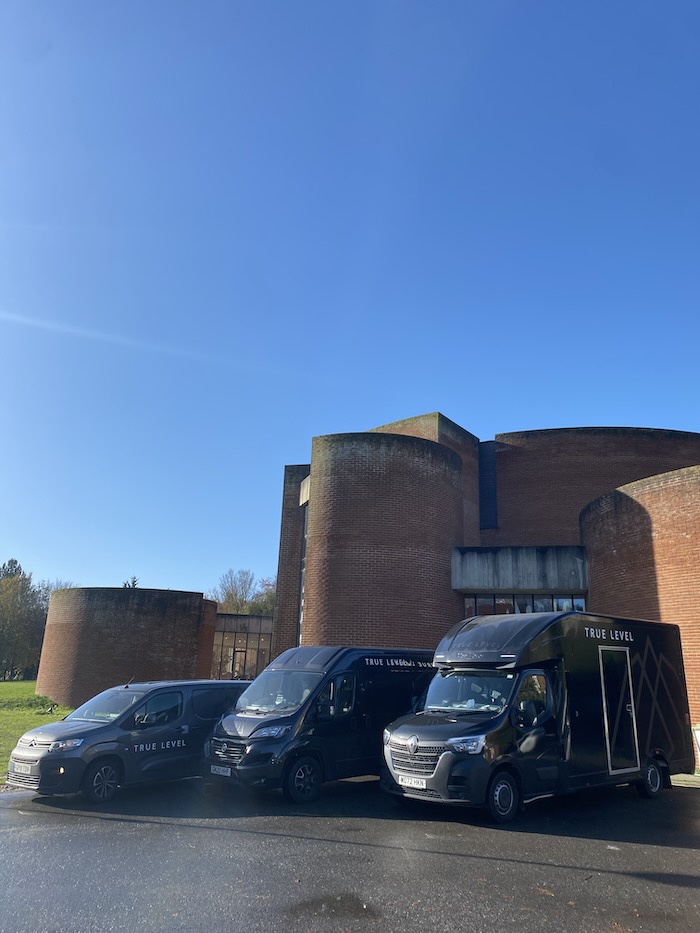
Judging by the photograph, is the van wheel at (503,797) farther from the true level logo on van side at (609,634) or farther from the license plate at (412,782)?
the true level logo on van side at (609,634)

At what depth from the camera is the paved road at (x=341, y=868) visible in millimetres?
4859

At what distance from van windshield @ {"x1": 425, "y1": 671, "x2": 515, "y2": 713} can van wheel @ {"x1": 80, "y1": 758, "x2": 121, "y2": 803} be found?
15.0 feet

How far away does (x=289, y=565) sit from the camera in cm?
2523

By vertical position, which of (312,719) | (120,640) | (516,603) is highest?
(516,603)

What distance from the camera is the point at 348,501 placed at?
66.5 ft

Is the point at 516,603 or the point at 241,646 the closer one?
the point at 516,603

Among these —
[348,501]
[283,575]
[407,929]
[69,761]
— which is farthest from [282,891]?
[283,575]

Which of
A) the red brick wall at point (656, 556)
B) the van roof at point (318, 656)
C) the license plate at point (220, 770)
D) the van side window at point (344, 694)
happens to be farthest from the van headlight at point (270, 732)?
the red brick wall at point (656, 556)

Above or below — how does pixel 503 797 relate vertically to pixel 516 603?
below

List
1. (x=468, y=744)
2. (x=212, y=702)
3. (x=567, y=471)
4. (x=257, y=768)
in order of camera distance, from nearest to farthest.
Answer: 1. (x=468, y=744)
2. (x=257, y=768)
3. (x=212, y=702)
4. (x=567, y=471)

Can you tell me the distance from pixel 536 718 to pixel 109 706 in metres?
6.44

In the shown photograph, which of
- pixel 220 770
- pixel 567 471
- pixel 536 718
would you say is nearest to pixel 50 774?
pixel 220 770

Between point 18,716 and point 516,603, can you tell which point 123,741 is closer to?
point 516,603

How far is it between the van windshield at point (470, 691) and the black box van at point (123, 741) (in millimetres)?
3959
